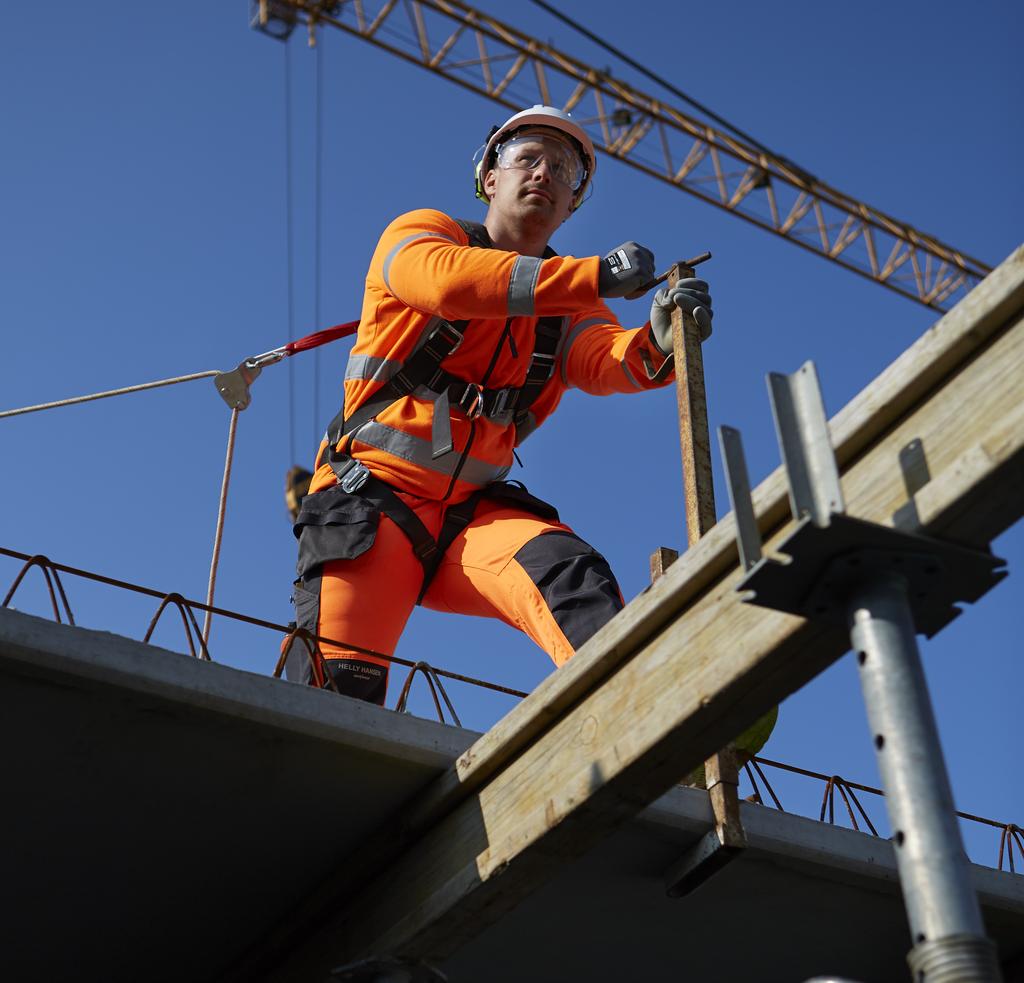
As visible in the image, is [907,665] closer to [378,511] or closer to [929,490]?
[929,490]

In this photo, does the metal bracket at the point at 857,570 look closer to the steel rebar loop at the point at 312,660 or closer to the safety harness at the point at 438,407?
the steel rebar loop at the point at 312,660

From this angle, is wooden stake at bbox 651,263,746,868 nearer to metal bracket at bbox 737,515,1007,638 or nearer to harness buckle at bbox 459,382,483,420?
harness buckle at bbox 459,382,483,420

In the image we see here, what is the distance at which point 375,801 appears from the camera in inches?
201

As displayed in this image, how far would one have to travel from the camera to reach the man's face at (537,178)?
263 inches

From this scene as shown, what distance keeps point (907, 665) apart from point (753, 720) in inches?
34.0

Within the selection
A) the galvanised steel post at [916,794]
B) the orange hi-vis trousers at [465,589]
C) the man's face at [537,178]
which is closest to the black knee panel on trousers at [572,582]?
the orange hi-vis trousers at [465,589]

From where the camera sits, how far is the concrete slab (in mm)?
4684

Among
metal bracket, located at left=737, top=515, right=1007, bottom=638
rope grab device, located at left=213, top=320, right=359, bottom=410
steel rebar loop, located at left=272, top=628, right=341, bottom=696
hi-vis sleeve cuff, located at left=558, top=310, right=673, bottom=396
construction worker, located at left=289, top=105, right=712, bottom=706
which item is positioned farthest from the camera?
rope grab device, located at left=213, top=320, right=359, bottom=410

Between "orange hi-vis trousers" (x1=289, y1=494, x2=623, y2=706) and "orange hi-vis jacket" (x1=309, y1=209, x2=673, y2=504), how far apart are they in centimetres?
17

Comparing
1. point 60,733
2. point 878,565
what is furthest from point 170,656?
point 878,565

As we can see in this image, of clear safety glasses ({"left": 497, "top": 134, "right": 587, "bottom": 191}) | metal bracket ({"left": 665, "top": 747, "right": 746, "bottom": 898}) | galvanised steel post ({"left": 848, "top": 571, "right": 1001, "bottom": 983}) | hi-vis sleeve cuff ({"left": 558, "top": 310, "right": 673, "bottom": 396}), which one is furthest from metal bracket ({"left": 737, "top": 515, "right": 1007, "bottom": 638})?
clear safety glasses ({"left": 497, "top": 134, "right": 587, "bottom": 191})

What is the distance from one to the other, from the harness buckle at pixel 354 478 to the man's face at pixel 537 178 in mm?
1283

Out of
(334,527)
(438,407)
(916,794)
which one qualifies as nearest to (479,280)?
(438,407)

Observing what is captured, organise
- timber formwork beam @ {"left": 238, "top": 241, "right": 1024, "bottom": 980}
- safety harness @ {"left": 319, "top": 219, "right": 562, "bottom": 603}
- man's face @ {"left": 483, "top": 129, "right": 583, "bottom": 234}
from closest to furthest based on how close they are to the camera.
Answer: timber formwork beam @ {"left": 238, "top": 241, "right": 1024, "bottom": 980} < safety harness @ {"left": 319, "top": 219, "right": 562, "bottom": 603} < man's face @ {"left": 483, "top": 129, "right": 583, "bottom": 234}
